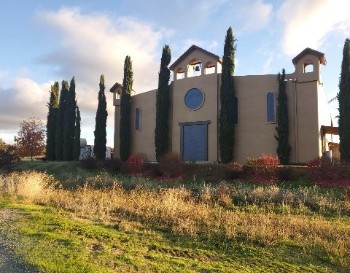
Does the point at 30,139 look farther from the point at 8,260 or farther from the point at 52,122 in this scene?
the point at 8,260

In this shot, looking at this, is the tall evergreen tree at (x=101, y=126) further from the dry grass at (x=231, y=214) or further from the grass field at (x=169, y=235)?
the grass field at (x=169, y=235)

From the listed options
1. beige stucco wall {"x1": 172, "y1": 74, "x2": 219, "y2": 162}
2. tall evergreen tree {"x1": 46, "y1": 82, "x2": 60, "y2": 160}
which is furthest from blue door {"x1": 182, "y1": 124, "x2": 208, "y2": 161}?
tall evergreen tree {"x1": 46, "y1": 82, "x2": 60, "y2": 160}

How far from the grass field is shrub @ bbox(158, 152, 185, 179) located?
37.9ft

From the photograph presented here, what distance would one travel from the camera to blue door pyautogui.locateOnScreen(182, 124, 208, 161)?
1116 inches

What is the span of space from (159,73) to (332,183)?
17.7 m

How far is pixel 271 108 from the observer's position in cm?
2605

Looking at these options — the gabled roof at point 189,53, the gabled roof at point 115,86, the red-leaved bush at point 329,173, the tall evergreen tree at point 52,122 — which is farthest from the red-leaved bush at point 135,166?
the tall evergreen tree at point 52,122

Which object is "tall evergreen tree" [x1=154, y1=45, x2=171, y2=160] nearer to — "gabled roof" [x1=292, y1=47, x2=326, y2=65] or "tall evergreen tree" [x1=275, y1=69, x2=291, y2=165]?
"tall evergreen tree" [x1=275, y1=69, x2=291, y2=165]

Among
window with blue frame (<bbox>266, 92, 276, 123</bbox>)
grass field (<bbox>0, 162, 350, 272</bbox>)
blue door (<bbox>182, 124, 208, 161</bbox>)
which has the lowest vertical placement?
grass field (<bbox>0, 162, 350, 272</bbox>)

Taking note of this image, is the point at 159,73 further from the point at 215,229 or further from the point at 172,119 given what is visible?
the point at 215,229

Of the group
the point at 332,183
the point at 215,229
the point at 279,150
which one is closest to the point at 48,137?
the point at 279,150

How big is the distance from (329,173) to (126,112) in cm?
1959

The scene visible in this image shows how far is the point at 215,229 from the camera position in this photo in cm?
798

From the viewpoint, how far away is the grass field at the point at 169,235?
568cm
